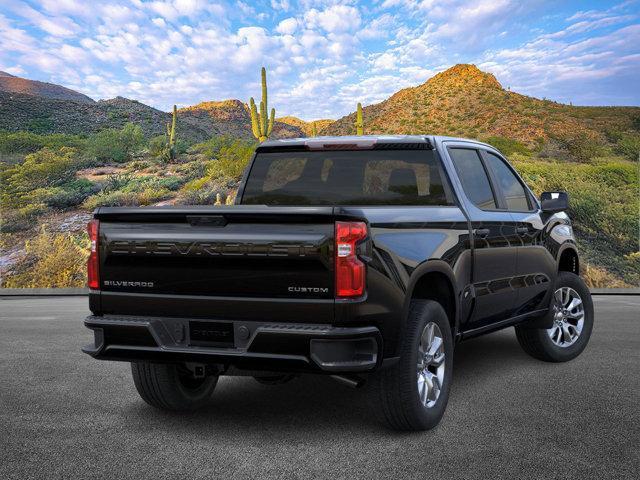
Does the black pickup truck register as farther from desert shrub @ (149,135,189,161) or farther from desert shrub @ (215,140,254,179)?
desert shrub @ (149,135,189,161)

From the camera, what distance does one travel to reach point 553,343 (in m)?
7.91

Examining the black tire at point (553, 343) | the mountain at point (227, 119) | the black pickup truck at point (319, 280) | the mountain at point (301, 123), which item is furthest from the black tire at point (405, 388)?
the mountain at point (301, 123)

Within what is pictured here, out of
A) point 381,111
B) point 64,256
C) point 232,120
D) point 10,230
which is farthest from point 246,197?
point 232,120

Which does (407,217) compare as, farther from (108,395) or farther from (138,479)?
(108,395)

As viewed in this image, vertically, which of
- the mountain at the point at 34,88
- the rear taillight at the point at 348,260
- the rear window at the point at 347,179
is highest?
the mountain at the point at 34,88

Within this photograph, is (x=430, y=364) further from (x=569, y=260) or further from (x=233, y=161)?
(x=233, y=161)

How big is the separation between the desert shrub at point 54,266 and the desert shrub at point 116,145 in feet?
49.5

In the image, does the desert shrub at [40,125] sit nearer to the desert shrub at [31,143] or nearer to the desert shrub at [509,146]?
the desert shrub at [31,143]

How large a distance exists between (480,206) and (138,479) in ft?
11.6

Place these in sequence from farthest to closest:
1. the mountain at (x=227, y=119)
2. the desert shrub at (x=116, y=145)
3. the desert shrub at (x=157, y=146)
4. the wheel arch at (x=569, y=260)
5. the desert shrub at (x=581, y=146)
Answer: the mountain at (x=227, y=119)
the desert shrub at (x=581, y=146)
the desert shrub at (x=116, y=145)
the desert shrub at (x=157, y=146)
the wheel arch at (x=569, y=260)

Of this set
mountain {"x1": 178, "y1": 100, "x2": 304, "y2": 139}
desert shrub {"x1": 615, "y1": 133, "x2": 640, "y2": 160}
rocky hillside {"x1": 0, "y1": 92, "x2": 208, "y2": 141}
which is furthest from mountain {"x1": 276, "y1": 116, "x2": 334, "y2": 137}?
desert shrub {"x1": 615, "y1": 133, "x2": 640, "y2": 160}

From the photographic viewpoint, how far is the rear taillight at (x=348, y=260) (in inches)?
179

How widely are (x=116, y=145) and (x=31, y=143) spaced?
6150 mm

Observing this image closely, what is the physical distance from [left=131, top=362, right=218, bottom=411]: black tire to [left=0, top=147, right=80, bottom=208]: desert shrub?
1180 inches
